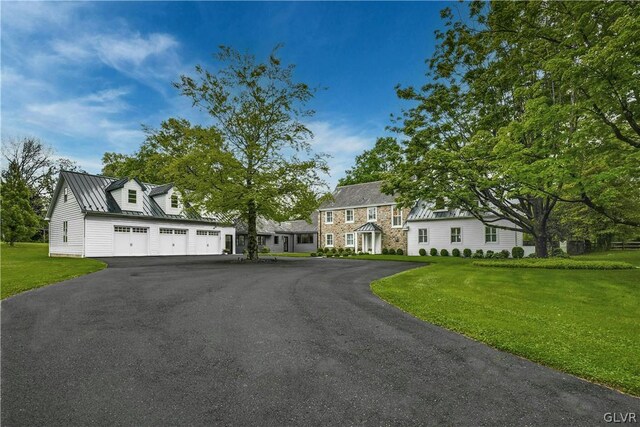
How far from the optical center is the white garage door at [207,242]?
102ft

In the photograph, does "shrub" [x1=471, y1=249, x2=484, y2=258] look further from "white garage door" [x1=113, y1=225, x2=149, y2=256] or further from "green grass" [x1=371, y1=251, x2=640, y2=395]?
"white garage door" [x1=113, y1=225, x2=149, y2=256]

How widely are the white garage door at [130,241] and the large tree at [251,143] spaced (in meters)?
7.83

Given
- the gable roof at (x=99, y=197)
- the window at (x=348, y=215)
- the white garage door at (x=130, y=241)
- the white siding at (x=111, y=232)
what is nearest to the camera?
the white siding at (x=111, y=232)

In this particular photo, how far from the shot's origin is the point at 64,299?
323 inches

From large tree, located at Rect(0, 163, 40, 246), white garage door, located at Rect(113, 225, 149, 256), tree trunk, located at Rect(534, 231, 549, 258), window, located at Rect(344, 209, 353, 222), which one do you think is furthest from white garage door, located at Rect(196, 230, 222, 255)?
tree trunk, located at Rect(534, 231, 549, 258)

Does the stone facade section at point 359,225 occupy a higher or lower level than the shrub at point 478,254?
higher

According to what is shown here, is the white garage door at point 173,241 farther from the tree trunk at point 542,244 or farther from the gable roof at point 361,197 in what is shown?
the tree trunk at point 542,244

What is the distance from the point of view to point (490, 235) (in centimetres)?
2777

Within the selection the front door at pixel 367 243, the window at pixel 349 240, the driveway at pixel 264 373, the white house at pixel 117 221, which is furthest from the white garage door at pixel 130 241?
the front door at pixel 367 243

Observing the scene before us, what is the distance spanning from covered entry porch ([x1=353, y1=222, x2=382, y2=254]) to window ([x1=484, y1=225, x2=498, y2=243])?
10.6 m

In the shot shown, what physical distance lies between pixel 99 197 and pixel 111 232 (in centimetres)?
317

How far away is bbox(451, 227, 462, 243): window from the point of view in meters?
29.3

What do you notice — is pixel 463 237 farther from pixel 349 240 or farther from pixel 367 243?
pixel 349 240

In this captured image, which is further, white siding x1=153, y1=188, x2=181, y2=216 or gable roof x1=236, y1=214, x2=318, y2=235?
gable roof x1=236, y1=214, x2=318, y2=235
